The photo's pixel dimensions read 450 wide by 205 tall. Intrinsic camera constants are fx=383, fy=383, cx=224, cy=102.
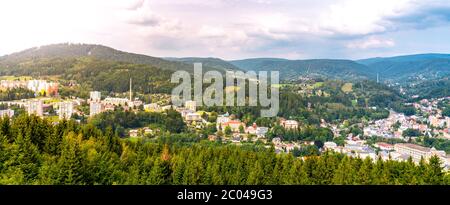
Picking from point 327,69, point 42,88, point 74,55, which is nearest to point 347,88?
point 327,69

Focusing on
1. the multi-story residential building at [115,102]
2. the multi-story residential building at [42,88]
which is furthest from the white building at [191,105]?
the multi-story residential building at [42,88]

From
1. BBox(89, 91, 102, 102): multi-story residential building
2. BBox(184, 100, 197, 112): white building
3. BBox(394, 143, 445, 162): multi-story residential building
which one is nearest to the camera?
BBox(394, 143, 445, 162): multi-story residential building

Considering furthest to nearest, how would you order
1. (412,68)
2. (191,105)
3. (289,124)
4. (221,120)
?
(412,68), (191,105), (289,124), (221,120)

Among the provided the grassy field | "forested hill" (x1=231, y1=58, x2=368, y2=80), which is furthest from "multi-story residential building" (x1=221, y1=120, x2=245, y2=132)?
the grassy field

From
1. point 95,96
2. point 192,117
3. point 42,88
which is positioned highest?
point 42,88

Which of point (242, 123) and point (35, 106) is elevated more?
point (35, 106)

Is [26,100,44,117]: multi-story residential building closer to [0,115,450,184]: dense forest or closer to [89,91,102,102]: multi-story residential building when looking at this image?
[89,91,102,102]: multi-story residential building

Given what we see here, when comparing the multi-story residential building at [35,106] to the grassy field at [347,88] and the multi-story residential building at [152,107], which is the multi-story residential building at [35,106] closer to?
the multi-story residential building at [152,107]

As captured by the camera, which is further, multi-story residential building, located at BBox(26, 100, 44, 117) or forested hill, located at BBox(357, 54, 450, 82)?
forested hill, located at BBox(357, 54, 450, 82)

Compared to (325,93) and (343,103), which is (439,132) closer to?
(343,103)

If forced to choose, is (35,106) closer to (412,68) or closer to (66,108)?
(66,108)
